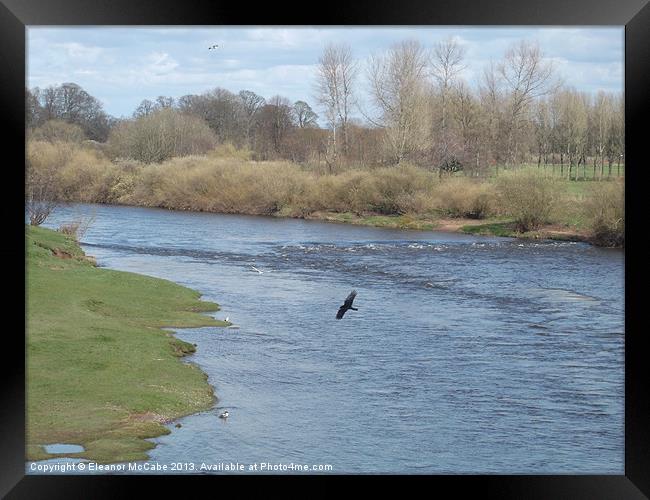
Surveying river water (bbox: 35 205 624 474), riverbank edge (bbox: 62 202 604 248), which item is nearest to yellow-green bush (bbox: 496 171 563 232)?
riverbank edge (bbox: 62 202 604 248)

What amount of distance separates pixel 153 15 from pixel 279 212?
44.0 ft

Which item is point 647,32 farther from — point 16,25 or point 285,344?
point 285,344

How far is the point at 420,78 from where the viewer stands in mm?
19344

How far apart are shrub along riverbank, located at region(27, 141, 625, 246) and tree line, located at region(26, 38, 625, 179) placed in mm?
335

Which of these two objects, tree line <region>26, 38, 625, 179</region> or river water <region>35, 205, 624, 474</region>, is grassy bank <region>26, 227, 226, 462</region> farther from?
tree line <region>26, 38, 625, 179</region>

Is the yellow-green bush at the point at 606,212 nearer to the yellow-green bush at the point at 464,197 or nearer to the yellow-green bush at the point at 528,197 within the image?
the yellow-green bush at the point at 528,197

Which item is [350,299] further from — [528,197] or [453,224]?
[453,224]

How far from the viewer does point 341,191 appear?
19859 millimetres

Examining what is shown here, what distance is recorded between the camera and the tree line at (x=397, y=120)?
18953mm

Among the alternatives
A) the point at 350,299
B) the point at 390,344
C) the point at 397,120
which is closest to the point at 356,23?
the point at 350,299

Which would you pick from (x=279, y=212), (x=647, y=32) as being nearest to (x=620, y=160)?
(x=279, y=212)

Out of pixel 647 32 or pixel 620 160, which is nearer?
pixel 647 32

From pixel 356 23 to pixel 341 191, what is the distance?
1291cm

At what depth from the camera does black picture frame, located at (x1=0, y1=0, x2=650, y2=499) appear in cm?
697
